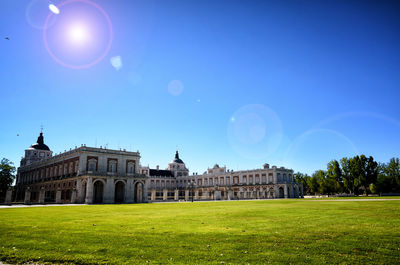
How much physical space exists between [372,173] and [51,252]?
8728cm

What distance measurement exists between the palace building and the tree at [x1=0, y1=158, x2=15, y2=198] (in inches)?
232

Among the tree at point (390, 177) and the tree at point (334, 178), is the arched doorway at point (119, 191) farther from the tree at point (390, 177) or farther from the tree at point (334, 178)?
the tree at point (390, 177)

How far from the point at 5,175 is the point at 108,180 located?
28451 millimetres

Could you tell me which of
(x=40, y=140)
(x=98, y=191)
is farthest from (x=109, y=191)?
(x=40, y=140)

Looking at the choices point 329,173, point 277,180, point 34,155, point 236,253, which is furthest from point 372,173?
point 34,155

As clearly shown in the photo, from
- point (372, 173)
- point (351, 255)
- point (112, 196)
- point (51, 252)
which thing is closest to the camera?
point (351, 255)

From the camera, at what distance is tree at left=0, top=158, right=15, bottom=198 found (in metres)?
62.0

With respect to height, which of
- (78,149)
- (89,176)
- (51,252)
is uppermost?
(78,149)

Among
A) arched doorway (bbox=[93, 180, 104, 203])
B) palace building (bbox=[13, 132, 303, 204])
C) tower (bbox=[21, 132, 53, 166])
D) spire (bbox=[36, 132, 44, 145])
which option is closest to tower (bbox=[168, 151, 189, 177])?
palace building (bbox=[13, 132, 303, 204])

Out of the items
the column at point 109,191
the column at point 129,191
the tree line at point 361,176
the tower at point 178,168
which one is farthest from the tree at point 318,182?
the column at point 109,191

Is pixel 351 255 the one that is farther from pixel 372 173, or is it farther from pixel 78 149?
pixel 372 173

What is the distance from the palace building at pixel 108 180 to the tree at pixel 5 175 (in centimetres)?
589

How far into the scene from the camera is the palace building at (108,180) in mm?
54812

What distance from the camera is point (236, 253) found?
738 cm
